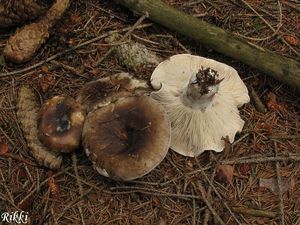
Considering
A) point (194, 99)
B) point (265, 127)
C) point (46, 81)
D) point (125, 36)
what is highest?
point (125, 36)

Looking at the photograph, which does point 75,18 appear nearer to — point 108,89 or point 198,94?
point 108,89

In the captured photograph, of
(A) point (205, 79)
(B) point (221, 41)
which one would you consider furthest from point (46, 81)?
(B) point (221, 41)

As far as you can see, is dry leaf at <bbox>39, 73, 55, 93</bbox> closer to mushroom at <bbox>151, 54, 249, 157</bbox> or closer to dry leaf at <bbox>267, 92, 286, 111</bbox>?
mushroom at <bbox>151, 54, 249, 157</bbox>

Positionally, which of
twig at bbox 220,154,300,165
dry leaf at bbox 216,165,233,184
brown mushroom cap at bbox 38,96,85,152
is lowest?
dry leaf at bbox 216,165,233,184

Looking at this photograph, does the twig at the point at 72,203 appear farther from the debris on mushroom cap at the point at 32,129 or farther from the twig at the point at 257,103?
the twig at the point at 257,103

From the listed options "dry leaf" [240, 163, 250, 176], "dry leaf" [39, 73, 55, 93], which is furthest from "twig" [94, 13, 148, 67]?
"dry leaf" [240, 163, 250, 176]

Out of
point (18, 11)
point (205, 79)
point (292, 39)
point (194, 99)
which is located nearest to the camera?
point (205, 79)

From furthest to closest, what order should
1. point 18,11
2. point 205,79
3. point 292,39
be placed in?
1. point 292,39
2. point 18,11
3. point 205,79
